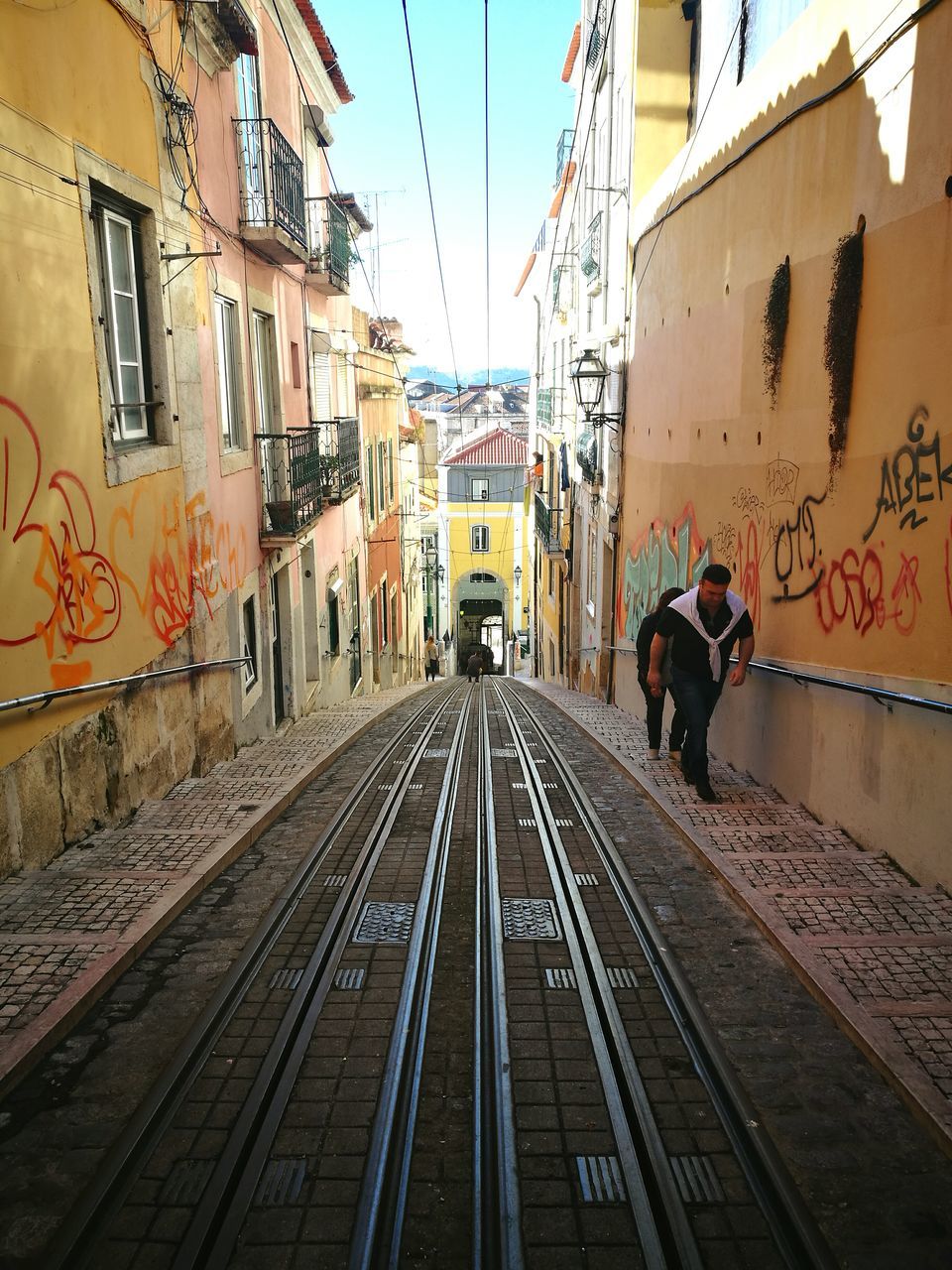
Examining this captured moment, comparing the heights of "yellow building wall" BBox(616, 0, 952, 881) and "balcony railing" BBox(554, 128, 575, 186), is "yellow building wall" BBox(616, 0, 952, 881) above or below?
below

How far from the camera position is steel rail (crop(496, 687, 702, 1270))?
2.91 meters

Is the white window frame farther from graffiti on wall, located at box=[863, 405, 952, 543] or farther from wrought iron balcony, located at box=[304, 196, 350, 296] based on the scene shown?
wrought iron balcony, located at box=[304, 196, 350, 296]

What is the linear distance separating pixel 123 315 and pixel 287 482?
473cm

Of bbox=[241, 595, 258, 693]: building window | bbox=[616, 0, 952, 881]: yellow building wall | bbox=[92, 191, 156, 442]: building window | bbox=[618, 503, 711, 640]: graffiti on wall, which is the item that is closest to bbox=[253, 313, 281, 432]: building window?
bbox=[241, 595, 258, 693]: building window

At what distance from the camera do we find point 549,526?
26.1 metres

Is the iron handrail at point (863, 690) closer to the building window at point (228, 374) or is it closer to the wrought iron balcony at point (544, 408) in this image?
the building window at point (228, 374)

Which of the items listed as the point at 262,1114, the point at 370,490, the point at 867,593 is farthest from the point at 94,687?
the point at 370,490

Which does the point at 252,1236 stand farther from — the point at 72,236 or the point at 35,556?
the point at 72,236

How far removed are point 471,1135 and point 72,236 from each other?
5648mm

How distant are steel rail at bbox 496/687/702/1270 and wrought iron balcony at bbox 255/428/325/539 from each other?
715cm

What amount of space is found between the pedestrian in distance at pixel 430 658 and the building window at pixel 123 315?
109 feet

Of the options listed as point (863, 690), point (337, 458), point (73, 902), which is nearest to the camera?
point (73, 902)

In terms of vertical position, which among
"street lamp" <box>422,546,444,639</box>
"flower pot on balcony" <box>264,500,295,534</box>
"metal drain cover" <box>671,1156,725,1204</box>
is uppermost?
"flower pot on balcony" <box>264,500,295,534</box>

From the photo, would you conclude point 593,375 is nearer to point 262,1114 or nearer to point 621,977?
point 621,977
